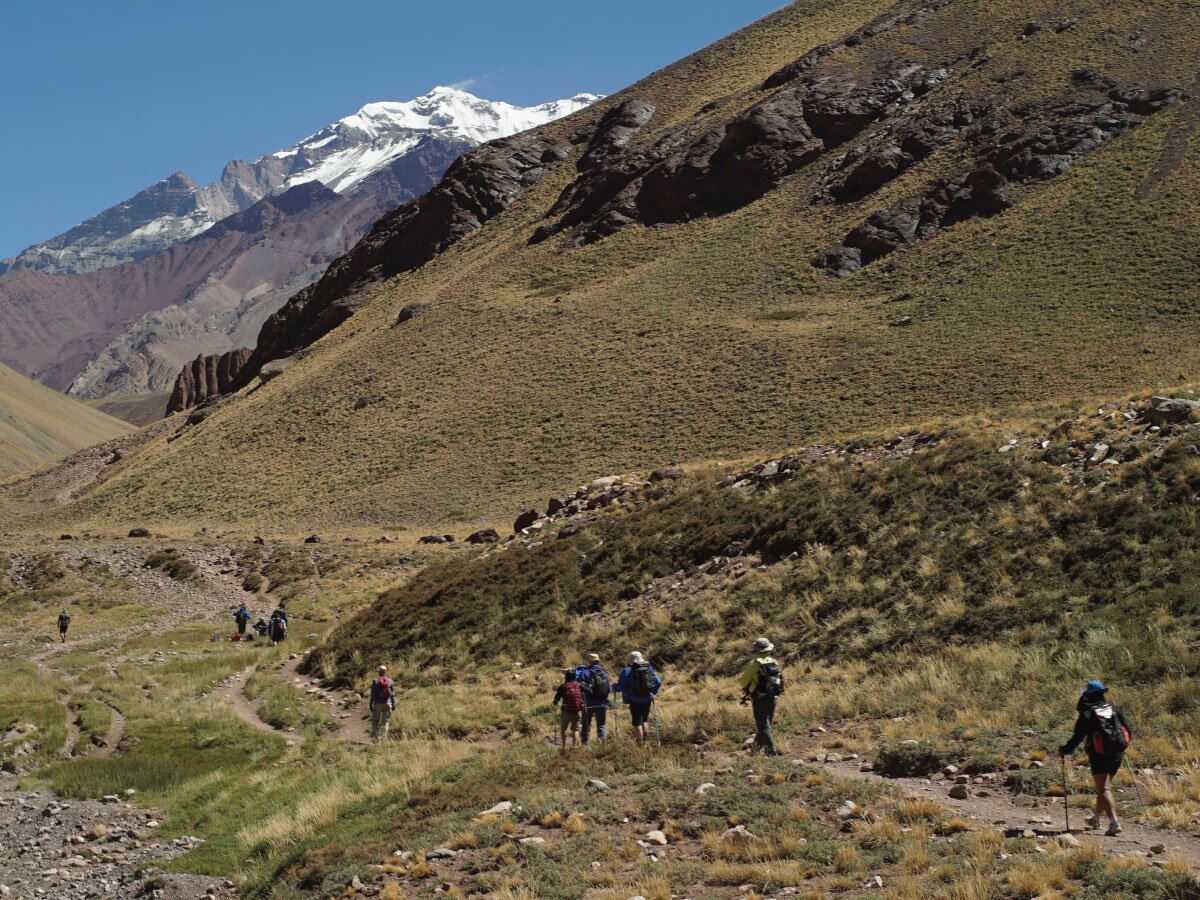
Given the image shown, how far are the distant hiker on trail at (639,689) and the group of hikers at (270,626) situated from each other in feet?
60.6

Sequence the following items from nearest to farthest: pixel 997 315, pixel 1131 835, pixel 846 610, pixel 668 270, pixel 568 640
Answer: pixel 1131 835 → pixel 846 610 → pixel 568 640 → pixel 997 315 → pixel 668 270

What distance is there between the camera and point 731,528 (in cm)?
2436

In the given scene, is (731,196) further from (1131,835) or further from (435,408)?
(1131,835)

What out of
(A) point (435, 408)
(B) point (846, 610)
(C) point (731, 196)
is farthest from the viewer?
(C) point (731, 196)

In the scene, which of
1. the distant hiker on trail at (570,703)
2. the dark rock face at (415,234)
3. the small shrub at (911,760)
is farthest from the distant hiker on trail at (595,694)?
the dark rock face at (415,234)

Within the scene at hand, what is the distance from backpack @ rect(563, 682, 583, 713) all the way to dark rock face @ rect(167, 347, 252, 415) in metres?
172

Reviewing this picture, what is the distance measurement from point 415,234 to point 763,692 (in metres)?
109

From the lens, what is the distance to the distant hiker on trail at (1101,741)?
30.3 feet

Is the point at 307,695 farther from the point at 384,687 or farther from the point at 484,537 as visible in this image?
the point at 484,537

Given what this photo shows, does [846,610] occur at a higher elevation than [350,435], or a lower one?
lower

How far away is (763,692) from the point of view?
13070 mm

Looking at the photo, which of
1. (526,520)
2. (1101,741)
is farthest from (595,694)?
(526,520)

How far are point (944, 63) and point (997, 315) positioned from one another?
4380 centimetres

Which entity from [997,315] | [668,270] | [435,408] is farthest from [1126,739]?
[668,270]
